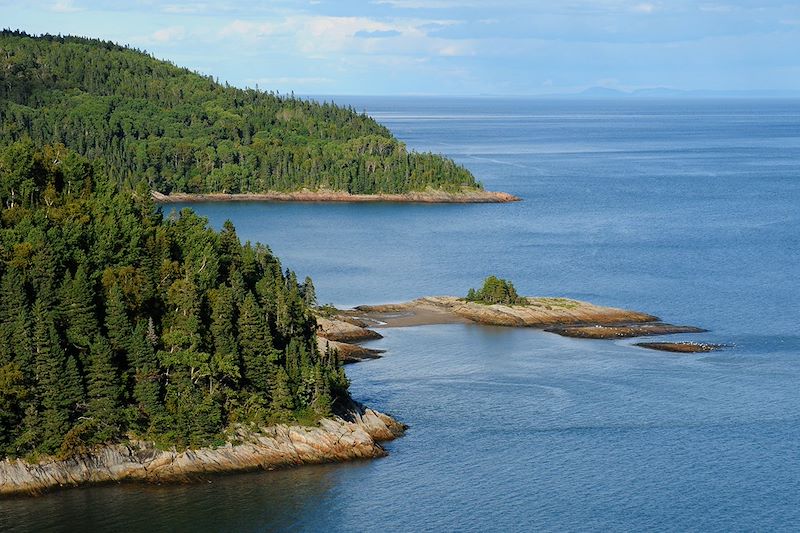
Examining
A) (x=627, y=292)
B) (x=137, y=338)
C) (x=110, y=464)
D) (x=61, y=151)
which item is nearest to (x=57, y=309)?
(x=137, y=338)

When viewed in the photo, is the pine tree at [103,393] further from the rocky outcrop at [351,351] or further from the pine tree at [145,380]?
the rocky outcrop at [351,351]

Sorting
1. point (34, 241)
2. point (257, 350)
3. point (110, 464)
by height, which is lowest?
point (110, 464)

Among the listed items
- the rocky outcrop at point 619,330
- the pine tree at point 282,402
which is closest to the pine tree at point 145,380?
the pine tree at point 282,402

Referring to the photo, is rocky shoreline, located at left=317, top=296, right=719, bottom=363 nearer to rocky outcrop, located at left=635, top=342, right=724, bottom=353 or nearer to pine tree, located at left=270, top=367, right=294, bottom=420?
rocky outcrop, located at left=635, top=342, right=724, bottom=353

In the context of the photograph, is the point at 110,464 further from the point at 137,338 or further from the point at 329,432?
the point at 329,432

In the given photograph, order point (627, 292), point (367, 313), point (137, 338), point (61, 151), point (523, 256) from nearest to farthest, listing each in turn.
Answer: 1. point (137, 338)
2. point (61, 151)
3. point (367, 313)
4. point (627, 292)
5. point (523, 256)

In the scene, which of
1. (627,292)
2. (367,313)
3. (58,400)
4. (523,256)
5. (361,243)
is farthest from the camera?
(361,243)
